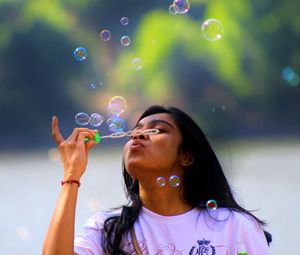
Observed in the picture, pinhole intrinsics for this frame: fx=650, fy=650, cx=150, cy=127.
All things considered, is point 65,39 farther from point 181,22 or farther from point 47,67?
point 181,22

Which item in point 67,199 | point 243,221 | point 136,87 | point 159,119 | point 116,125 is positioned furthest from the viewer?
Answer: point 136,87

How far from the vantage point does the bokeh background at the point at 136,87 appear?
10.0 ft

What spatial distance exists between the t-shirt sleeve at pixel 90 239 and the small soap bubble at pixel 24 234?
1.47m

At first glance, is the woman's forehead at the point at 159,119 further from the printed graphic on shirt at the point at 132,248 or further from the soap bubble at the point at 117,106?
the printed graphic on shirt at the point at 132,248

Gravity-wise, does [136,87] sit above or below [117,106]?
above

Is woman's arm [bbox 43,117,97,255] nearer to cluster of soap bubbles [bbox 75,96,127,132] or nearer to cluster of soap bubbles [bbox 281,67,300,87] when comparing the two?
cluster of soap bubbles [bbox 75,96,127,132]

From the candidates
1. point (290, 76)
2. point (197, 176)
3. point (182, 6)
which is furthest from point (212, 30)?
point (290, 76)

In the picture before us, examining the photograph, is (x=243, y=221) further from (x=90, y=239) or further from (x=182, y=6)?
(x=182, y=6)

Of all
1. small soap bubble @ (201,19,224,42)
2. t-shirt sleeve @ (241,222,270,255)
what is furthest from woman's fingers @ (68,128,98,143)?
small soap bubble @ (201,19,224,42)

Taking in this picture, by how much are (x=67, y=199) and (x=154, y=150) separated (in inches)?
10.6

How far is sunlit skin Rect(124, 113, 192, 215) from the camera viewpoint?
161cm

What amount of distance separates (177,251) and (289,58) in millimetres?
1926

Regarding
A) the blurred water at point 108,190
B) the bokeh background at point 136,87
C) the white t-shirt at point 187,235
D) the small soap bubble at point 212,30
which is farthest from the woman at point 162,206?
the bokeh background at point 136,87

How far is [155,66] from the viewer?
10.8 ft
